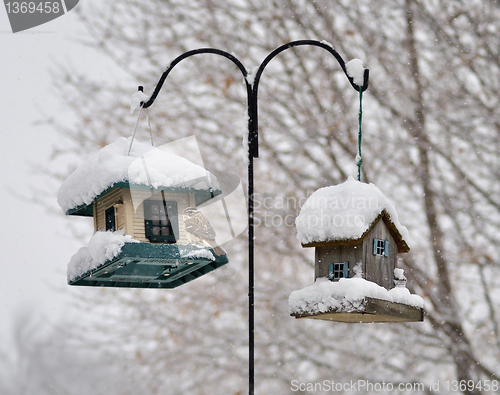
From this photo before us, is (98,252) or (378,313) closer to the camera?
(378,313)

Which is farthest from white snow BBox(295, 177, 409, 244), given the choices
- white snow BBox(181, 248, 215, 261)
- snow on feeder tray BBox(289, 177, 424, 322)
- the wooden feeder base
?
white snow BBox(181, 248, 215, 261)

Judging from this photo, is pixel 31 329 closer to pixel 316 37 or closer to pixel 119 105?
pixel 119 105

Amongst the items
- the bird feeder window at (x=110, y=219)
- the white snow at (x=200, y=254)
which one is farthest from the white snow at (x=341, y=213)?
the bird feeder window at (x=110, y=219)

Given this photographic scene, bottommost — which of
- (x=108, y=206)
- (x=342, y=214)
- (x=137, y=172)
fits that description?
(x=342, y=214)

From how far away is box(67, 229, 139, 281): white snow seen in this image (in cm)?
349

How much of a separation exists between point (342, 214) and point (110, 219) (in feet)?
4.38

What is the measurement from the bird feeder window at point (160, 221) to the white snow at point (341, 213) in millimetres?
722

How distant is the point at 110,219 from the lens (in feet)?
12.8

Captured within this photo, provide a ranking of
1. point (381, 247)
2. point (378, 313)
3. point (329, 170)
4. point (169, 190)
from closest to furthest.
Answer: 1. point (378, 313)
2. point (381, 247)
3. point (169, 190)
4. point (329, 170)

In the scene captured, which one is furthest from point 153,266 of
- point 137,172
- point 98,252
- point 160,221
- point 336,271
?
point 336,271

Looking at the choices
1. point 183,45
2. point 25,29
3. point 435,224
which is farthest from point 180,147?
point 25,29

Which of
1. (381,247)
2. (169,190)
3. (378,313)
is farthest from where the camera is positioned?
(169,190)

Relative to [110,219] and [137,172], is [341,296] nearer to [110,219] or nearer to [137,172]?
[137,172]

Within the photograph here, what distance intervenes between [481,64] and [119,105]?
4306 millimetres
